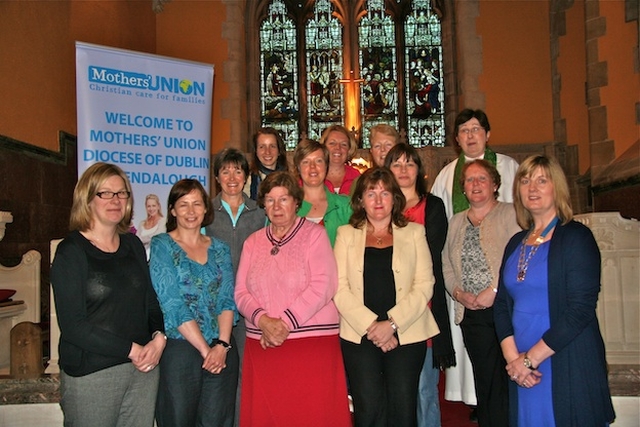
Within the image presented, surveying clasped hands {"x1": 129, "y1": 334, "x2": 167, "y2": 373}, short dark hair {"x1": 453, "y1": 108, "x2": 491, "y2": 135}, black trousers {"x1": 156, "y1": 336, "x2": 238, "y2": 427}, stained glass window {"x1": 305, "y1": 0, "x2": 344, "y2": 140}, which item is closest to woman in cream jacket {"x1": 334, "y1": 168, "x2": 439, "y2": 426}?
black trousers {"x1": 156, "y1": 336, "x2": 238, "y2": 427}

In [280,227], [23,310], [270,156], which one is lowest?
[23,310]

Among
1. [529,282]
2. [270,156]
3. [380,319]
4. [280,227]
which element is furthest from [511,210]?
[270,156]

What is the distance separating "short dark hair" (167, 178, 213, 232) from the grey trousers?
0.67 metres

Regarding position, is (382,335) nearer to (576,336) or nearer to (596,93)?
(576,336)

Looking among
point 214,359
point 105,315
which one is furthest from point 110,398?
point 214,359

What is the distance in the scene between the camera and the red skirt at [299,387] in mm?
2498

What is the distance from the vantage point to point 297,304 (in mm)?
2496

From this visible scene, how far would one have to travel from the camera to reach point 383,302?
2.53m

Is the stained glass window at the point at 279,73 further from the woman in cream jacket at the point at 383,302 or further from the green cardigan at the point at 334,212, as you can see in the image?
the woman in cream jacket at the point at 383,302

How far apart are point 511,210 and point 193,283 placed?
146 centimetres

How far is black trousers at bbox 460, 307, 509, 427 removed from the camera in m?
2.57

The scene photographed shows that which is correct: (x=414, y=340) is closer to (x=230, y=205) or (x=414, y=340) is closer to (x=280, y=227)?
(x=280, y=227)

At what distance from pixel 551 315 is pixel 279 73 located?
733 cm

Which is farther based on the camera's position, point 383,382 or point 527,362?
point 383,382
